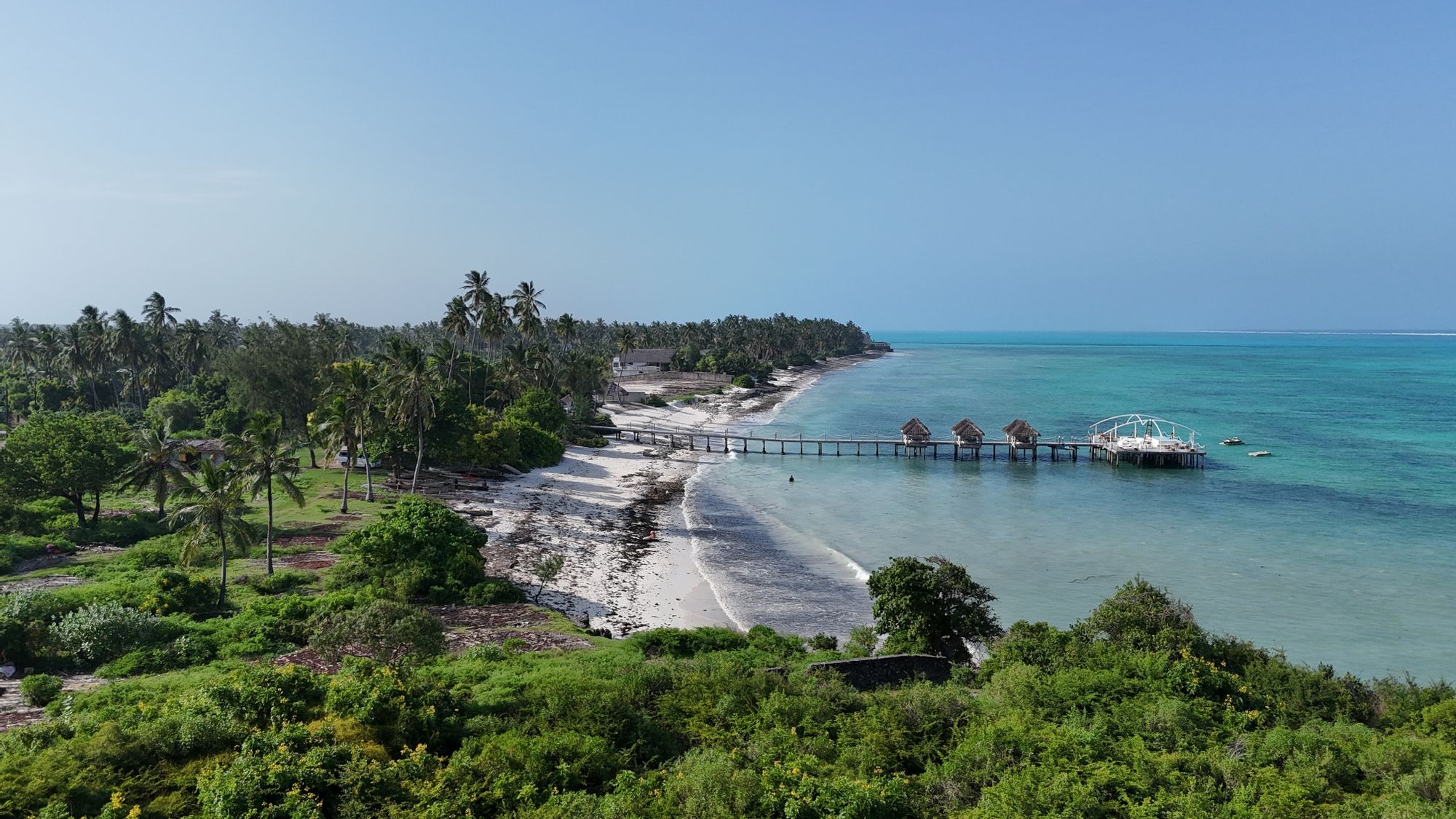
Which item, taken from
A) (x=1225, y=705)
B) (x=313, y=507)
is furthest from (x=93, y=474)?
(x=1225, y=705)

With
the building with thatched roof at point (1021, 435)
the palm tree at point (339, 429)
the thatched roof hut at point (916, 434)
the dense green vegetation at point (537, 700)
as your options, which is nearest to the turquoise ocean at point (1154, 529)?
the thatched roof hut at point (916, 434)

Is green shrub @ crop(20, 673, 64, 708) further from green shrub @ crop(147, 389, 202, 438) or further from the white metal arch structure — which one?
the white metal arch structure

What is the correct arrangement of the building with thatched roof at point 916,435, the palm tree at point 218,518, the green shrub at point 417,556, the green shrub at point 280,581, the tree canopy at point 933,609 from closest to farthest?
the tree canopy at point 933,609 < the palm tree at point 218,518 < the green shrub at point 280,581 < the green shrub at point 417,556 < the building with thatched roof at point 916,435

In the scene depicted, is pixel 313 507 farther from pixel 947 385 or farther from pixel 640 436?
pixel 947 385

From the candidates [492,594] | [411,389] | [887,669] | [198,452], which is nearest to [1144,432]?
[887,669]

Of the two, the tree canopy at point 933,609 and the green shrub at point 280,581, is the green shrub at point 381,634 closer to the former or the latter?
the green shrub at point 280,581
